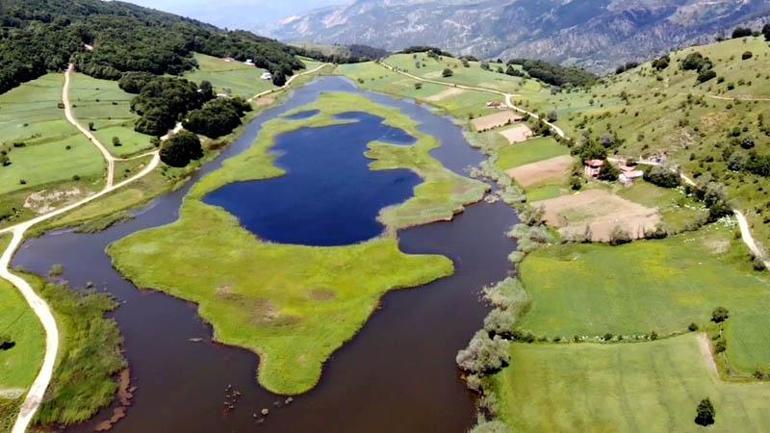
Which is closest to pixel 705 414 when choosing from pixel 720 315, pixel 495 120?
pixel 720 315

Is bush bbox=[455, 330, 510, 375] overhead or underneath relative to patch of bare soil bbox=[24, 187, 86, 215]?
underneath

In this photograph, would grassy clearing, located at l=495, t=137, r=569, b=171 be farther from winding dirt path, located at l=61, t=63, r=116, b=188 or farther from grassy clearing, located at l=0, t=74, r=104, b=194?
grassy clearing, located at l=0, t=74, r=104, b=194

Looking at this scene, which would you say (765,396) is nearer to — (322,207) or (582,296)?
(582,296)

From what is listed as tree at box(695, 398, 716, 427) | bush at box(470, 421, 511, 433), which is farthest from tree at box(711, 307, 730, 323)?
bush at box(470, 421, 511, 433)

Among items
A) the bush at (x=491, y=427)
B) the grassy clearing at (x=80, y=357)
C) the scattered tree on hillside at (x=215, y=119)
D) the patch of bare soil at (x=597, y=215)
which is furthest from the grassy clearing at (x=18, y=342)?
the scattered tree on hillside at (x=215, y=119)

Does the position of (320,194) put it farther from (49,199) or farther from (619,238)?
(619,238)

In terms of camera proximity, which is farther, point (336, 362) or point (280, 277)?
point (280, 277)

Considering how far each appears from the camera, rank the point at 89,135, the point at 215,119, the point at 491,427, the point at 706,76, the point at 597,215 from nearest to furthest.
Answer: the point at 491,427
the point at 597,215
the point at 706,76
the point at 89,135
the point at 215,119

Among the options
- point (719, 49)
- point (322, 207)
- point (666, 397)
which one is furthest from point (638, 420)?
point (719, 49)
